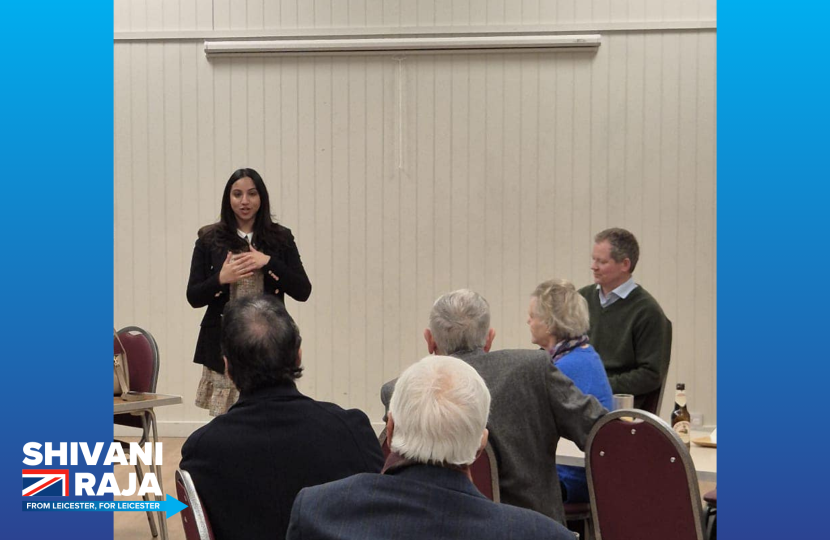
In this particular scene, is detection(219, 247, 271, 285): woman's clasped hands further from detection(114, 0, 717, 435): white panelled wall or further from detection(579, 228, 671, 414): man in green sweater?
detection(114, 0, 717, 435): white panelled wall

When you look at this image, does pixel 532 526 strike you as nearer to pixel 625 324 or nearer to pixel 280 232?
pixel 280 232

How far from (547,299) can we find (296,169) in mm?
3759

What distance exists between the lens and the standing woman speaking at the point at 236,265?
3.54 m

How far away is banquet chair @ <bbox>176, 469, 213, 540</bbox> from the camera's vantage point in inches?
68.4

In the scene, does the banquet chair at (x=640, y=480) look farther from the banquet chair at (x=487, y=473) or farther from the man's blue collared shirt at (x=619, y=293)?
the man's blue collared shirt at (x=619, y=293)

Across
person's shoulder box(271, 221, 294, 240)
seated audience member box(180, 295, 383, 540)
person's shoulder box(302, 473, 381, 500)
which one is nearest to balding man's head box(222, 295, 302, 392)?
seated audience member box(180, 295, 383, 540)

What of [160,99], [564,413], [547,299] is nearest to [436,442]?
[564,413]

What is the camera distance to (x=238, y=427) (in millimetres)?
1886

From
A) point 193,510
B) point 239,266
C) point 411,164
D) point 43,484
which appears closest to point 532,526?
point 193,510

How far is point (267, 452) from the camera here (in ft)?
6.13

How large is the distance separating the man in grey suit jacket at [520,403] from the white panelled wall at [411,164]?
381 centimetres

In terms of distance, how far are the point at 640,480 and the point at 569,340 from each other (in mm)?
648

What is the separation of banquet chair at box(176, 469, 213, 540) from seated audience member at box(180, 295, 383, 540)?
0.26 feet

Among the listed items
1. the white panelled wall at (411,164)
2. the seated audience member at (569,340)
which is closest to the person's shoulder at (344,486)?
the seated audience member at (569,340)
